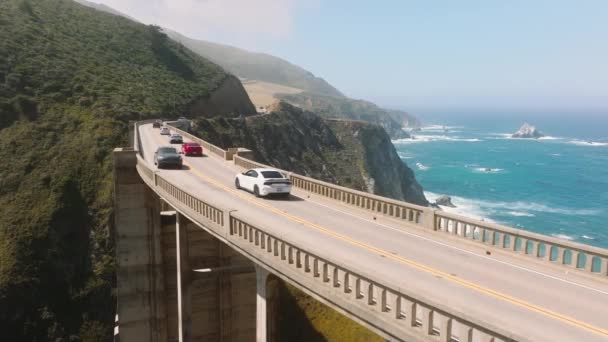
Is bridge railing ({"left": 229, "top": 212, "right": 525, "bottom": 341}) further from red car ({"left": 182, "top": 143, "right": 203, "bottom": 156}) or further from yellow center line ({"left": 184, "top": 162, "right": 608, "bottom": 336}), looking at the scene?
red car ({"left": 182, "top": 143, "right": 203, "bottom": 156})

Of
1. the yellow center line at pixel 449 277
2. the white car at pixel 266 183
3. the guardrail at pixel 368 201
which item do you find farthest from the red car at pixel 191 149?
the yellow center line at pixel 449 277

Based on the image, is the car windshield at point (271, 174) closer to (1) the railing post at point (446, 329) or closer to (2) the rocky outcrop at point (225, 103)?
(1) the railing post at point (446, 329)

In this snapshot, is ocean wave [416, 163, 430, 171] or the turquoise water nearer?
the turquoise water

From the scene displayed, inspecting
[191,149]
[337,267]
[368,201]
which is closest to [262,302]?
[337,267]

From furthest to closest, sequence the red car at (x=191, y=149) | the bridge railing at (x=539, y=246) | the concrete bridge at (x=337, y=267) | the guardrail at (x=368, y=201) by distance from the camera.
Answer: the red car at (x=191, y=149), the guardrail at (x=368, y=201), the bridge railing at (x=539, y=246), the concrete bridge at (x=337, y=267)

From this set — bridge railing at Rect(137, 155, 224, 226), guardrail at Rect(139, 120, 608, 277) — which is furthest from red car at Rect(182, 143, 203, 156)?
guardrail at Rect(139, 120, 608, 277)
